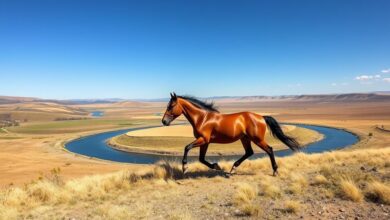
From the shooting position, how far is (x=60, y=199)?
29.6 feet

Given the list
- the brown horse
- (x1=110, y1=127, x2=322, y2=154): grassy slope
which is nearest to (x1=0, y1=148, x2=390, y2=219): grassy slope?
the brown horse

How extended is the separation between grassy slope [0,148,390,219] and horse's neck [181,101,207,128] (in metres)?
1.91

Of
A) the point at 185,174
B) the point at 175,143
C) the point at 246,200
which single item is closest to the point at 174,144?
the point at 175,143

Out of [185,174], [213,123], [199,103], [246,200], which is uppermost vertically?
[199,103]

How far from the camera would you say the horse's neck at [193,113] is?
34.1 feet

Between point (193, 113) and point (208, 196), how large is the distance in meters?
3.05

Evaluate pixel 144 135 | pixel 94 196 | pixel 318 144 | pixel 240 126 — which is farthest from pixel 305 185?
pixel 144 135

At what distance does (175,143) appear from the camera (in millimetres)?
62844

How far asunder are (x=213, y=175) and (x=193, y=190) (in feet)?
6.50

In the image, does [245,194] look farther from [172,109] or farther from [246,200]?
[172,109]

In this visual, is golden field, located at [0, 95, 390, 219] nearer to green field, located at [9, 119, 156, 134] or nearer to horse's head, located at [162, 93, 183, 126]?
horse's head, located at [162, 93, 183, 126]

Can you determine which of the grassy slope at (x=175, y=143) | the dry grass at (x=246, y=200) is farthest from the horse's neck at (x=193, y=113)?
the grassy slope at (x=175, y=143)

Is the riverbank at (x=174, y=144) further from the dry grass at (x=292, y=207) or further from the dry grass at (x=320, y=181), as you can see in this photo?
the dry grass at (x=292, y=207)

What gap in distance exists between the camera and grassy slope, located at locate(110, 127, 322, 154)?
2157 inches
